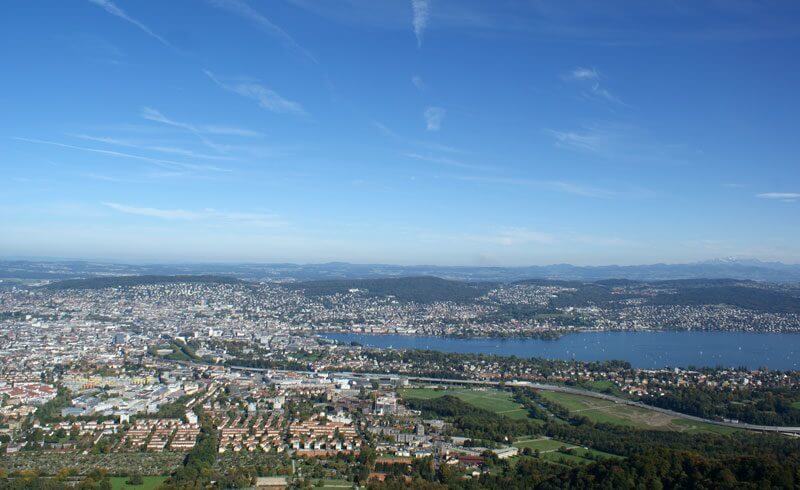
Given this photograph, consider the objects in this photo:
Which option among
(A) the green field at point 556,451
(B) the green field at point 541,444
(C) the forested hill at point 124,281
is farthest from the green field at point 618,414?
(C) the forested hill at point 124,281

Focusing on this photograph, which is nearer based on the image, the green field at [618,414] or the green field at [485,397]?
the green field at [618,414]

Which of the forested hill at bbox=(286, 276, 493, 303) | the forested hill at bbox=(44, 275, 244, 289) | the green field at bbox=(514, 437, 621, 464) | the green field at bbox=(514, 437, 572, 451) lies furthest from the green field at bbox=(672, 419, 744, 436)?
the forested hill at bbox=(44, 275, 244, 289)

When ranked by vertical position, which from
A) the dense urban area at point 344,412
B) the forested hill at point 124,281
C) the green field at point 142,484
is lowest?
the green field at point 142,484

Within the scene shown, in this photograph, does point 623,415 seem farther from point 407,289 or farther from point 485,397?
point 407,289

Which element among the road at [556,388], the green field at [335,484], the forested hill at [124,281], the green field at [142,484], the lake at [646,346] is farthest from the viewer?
the forested hill at [124,281]

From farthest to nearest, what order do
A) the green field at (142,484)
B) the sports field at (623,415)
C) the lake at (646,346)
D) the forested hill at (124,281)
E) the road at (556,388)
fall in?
the forested hill at (124,281) → the lake at (646,346) → the road at (556,388) → the sports field at (623,415) → the green field at (142,484)

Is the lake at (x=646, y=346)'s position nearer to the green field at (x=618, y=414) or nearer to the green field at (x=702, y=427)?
A: the green field at (x=618, y=414)

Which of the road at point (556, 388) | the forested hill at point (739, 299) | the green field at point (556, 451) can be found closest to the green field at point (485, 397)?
the road at point (556, 388)

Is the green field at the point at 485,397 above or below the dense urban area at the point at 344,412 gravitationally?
below
